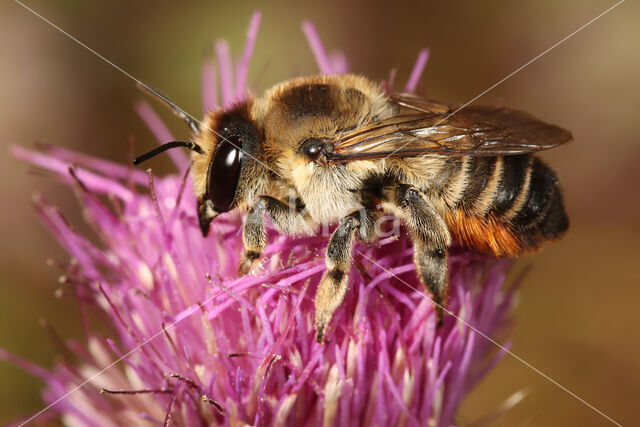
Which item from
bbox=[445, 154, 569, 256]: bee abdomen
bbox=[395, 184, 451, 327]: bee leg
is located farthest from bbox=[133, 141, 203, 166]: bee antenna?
bbox=[445, 154, 569, 256]: bee abdomen

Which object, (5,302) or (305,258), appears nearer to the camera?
(305,258)

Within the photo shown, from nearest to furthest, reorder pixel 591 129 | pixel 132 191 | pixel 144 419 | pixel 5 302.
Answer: pixel 144 419
pixel 132 191
pixel 5 302
pixel 591 129

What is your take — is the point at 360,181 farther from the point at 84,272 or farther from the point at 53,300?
the point at 53,300

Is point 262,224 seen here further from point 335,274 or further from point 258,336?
point 258,336

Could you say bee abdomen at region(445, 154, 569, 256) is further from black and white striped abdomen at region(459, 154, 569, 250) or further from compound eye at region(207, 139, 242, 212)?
compound eye at region(207, 139, 242, 212)

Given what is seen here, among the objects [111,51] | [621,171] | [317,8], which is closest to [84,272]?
[111,51]

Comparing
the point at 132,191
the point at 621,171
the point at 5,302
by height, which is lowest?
the point at 621,171
